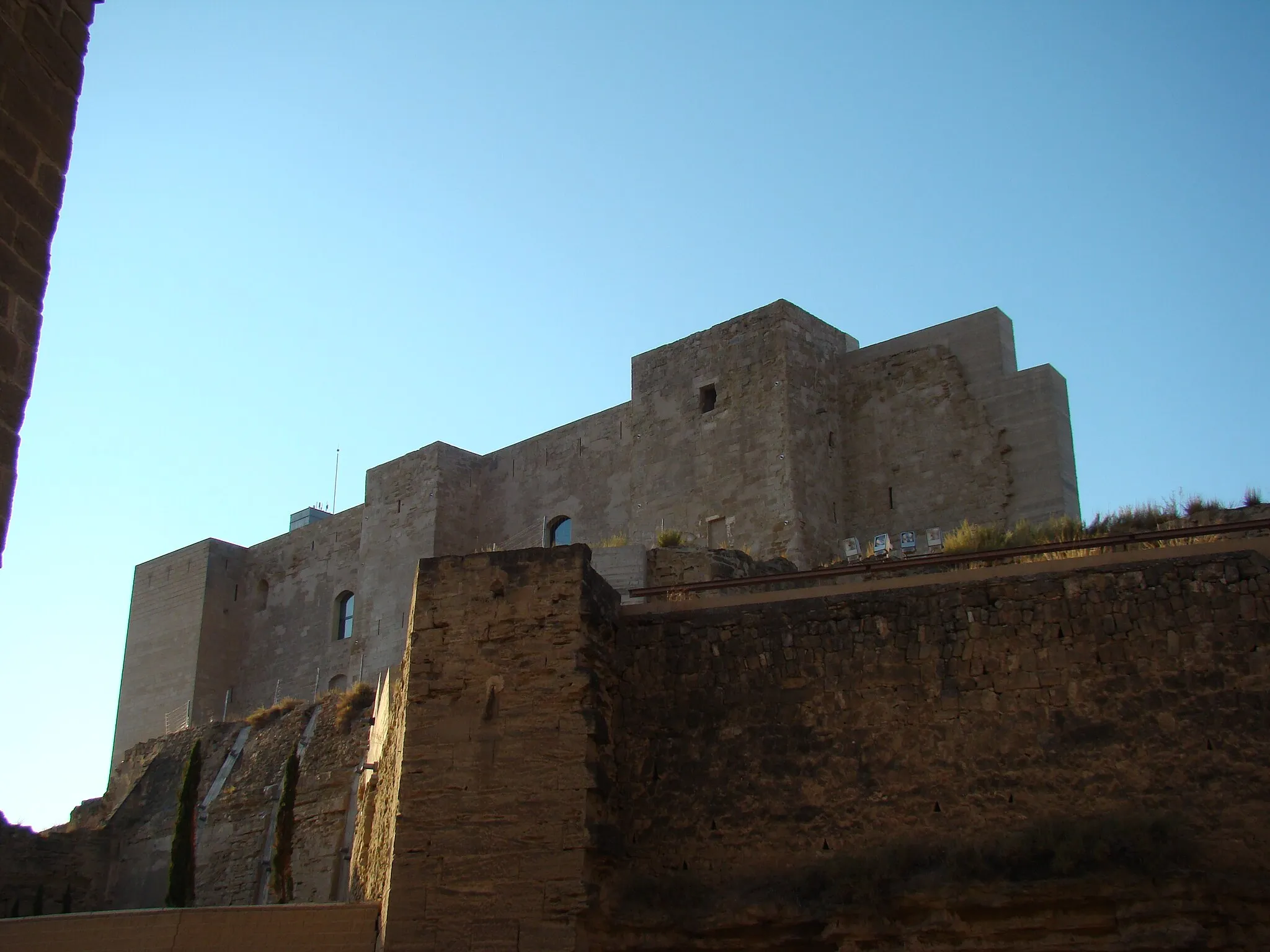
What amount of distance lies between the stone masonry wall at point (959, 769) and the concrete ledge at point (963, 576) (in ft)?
0.30

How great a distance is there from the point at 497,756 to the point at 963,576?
14.0 feet

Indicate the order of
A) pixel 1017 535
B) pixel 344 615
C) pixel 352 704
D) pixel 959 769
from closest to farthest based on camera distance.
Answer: pixel 959 769, pixel 1017 535, pixel 352 704, pixel 344 615

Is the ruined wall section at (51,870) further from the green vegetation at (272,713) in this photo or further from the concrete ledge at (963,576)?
the concrete ledge at (963,576)

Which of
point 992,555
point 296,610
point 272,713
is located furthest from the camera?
point 296,610

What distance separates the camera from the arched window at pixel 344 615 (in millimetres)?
33594

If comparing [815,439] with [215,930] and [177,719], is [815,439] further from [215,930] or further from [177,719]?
[177,719]

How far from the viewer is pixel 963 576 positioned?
12.6 meters

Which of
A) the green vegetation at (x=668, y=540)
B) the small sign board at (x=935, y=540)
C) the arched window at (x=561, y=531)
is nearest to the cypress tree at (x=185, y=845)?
the green vegetation at (x=668, y=540)

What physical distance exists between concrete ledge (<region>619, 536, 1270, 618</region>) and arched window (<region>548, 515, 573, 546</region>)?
14.6 meters

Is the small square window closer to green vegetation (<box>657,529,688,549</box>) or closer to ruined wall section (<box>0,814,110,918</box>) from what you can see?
green vegetation (<box>657,529,688,549</box>)

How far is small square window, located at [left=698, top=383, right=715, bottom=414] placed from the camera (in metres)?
24.8

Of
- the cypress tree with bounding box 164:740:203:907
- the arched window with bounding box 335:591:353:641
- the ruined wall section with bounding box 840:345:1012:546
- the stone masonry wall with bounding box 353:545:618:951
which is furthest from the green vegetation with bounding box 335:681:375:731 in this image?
the stone masonry wall with bounding box 353:545:618:951

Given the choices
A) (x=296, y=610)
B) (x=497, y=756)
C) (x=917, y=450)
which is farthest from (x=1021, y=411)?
(x=296, y=610)

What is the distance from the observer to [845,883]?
37.5 ft
